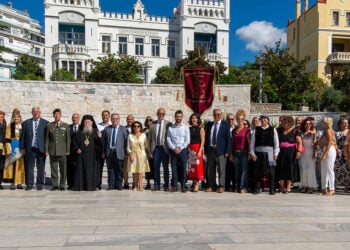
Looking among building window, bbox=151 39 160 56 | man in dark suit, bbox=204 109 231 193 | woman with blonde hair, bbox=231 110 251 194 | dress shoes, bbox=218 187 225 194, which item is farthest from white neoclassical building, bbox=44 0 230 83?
dress shoes, bbox=218 187 225 194

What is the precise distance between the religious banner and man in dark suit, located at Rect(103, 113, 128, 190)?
4.63 meters

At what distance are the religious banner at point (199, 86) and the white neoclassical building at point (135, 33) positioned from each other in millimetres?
29650

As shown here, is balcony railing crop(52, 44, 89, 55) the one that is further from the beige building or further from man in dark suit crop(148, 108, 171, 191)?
man in dark suit crop(148, 108, 171, 191)

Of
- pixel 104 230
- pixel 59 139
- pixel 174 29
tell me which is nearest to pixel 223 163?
pixel 59 139

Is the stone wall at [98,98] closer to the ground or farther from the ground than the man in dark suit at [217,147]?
farther from the ground

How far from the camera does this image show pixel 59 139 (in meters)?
7.98

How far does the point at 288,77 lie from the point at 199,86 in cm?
1654

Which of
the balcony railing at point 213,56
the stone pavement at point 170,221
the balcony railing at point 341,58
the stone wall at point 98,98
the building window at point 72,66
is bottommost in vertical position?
the stone pavement at point 170,221

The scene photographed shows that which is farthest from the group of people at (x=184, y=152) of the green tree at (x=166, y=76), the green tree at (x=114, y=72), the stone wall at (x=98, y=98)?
the green tree at (x=166, y=76)

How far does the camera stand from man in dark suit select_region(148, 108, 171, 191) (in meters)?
8.08

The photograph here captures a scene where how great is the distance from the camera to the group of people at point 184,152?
7.94 m

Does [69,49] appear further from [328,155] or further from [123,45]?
[328,155]

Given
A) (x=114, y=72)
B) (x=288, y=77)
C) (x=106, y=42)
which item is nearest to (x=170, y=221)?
(x=288, y=77)

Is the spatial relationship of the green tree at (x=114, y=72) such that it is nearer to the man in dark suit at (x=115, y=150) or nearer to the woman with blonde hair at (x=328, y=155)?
the man in dark suit at (x=115, y=150)
